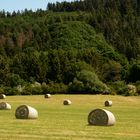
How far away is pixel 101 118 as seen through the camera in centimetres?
2712

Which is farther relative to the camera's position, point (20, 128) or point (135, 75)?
point (135, 75)

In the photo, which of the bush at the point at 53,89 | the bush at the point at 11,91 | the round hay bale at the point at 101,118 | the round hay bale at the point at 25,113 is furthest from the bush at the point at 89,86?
the round hay bale at the point at 101,118

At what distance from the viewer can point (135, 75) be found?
13488 cm

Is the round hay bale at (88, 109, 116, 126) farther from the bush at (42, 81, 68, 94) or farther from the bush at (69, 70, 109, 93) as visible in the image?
the bush at (69, 70, 109, 93)

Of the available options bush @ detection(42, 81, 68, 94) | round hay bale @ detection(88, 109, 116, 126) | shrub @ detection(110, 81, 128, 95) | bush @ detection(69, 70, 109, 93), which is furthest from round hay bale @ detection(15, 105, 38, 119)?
bush @ detection(69, 70, 109, 93)

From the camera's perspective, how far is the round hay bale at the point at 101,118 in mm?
26906

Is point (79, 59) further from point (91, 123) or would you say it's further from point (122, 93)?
point (91, 123)

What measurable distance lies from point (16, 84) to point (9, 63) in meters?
23.1

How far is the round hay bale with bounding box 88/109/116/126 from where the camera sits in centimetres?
2691

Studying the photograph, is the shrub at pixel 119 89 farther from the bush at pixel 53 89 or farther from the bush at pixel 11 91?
the bush at pixel 11 91

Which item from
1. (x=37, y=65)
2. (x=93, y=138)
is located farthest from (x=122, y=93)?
(x=93, y=138)

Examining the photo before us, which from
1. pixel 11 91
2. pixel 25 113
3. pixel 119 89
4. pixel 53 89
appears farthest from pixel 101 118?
pixel 53 89

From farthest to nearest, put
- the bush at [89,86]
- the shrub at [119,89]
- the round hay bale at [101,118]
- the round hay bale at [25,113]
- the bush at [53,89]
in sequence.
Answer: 1. the bush at [89,86]
2. the bush at [53,89]
3. the shrub at [119,89]
4. the round hay bale at [25,113]
5. the round hay bale at [101,118]

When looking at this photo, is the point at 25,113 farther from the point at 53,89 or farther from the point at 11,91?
the point at 53,89
